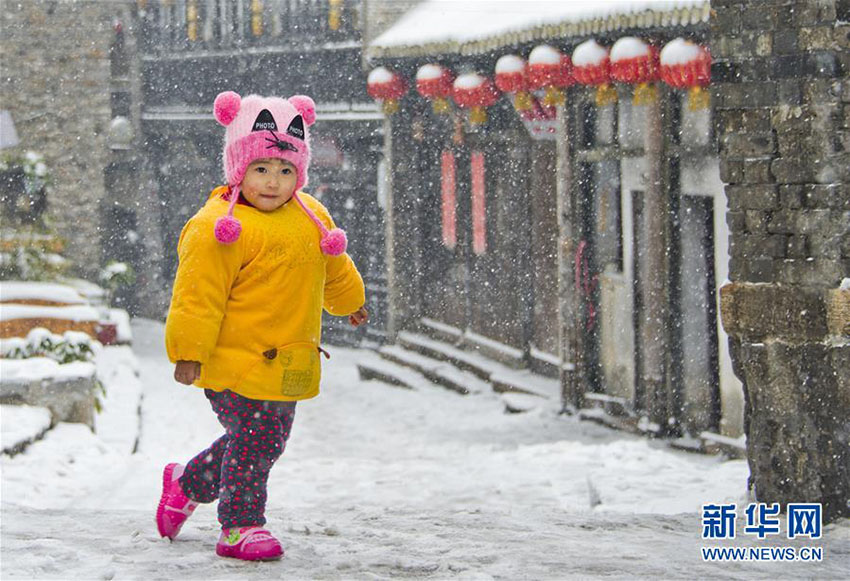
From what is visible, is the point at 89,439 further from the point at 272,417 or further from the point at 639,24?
the point at 272,417

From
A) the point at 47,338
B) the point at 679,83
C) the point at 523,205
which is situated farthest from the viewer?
the point at 523,205

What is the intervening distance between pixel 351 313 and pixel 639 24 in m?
5.70

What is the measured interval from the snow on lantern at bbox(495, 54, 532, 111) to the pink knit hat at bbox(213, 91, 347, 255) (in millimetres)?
7895

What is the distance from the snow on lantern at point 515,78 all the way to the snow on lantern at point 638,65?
2.10 meters

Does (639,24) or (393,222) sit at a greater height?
(639,24)

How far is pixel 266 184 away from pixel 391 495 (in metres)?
4.96

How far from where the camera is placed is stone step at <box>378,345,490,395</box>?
14.3 metres

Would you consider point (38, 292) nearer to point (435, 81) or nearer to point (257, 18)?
point (435, 81)

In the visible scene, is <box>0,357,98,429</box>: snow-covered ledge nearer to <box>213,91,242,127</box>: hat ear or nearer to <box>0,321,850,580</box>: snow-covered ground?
<box>0,321,850,580</box>: snow-covered ground

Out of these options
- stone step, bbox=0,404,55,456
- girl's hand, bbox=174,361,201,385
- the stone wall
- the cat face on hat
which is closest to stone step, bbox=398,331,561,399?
stone step, bbox=0,404,55,456

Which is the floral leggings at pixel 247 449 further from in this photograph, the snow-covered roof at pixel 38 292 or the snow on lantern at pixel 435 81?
the snow-covered roof at pixel 38 292

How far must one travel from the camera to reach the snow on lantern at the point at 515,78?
1248 cm

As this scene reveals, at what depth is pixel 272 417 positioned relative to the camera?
4.64m

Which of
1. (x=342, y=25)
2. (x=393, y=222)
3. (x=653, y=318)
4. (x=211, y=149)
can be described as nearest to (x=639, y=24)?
(x=653, y=318)
